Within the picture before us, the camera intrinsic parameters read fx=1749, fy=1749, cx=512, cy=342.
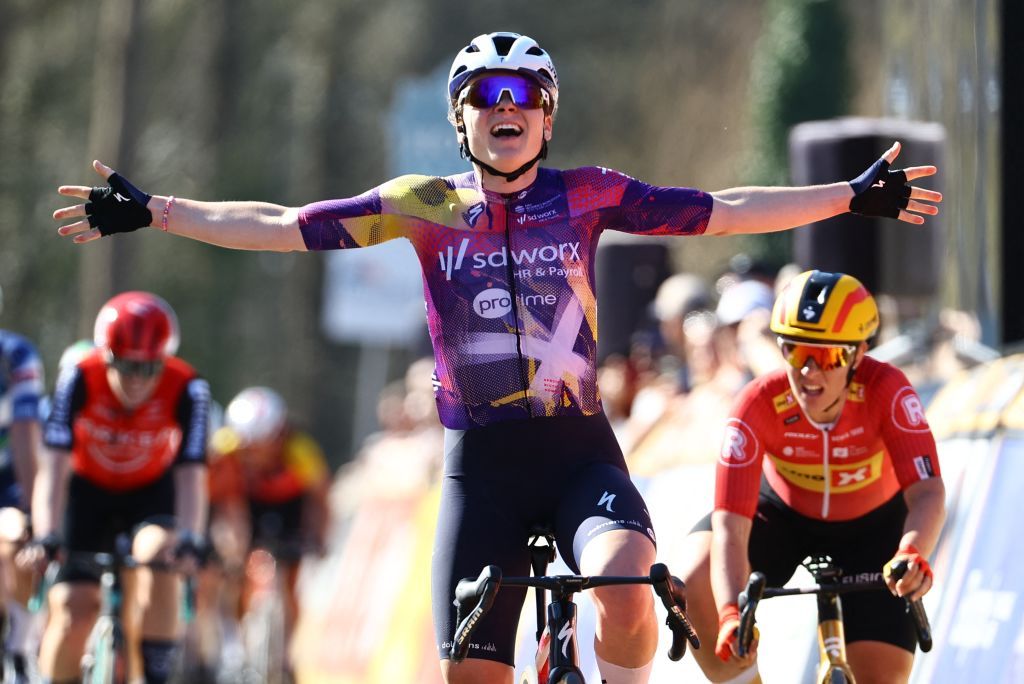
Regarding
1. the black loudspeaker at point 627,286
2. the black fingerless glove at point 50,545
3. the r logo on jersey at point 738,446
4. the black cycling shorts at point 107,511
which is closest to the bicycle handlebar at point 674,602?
the r logo on jersey at point 738,446

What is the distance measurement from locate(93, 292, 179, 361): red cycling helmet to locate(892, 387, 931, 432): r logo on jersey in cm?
382

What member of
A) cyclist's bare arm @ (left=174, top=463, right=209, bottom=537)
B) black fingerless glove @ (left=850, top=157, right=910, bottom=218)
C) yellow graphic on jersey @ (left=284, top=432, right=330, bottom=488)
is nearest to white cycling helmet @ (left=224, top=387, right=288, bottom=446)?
yellow graphic on jersey @ (left=284, top=432, right=330, bottom=488)

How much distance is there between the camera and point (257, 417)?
15727mm

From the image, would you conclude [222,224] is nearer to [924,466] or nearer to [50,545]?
[924,466]

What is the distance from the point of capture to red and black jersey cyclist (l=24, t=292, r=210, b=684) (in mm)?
8773

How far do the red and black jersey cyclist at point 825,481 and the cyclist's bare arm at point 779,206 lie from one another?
483 millimetres

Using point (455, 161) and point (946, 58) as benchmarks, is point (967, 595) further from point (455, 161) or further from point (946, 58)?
point (455, 161)

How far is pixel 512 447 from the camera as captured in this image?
5848 millimetres

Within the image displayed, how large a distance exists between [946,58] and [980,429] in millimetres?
5483

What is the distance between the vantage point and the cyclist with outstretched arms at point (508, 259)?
18.9ft

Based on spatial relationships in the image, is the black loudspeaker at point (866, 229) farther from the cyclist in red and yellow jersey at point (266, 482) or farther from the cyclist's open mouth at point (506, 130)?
the cyclist in red and yellow jersey at point (266, 482)

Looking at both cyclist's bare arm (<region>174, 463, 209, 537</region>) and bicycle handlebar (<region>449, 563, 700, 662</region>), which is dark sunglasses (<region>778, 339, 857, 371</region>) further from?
cyclist's bare arm (<region>174, 463, 209, 537</region>)

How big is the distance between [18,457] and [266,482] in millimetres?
6665

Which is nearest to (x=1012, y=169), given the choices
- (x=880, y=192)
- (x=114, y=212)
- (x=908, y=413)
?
(x=908, y=413)
